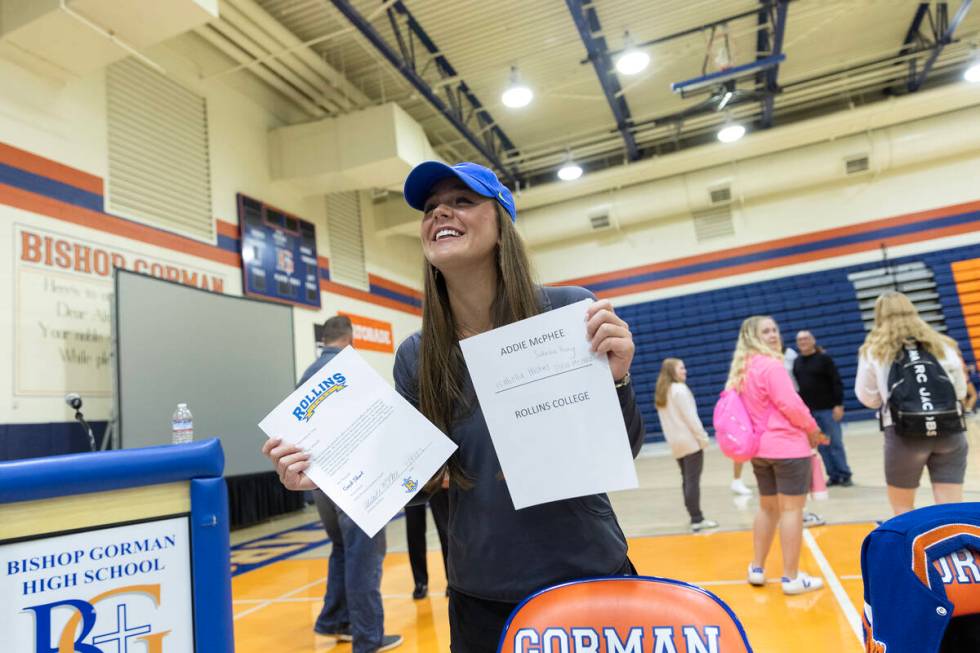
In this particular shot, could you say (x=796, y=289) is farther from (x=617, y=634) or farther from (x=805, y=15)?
(x=617, y=634)

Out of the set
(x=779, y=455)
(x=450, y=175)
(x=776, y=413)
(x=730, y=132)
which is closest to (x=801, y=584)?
(x=779, y=455)

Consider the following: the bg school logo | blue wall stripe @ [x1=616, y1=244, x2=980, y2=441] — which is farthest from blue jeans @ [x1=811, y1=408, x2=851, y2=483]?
the bg school logo

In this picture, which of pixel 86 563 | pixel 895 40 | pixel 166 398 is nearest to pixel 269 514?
pixel 166 398

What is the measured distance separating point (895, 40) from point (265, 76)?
8.84 metres

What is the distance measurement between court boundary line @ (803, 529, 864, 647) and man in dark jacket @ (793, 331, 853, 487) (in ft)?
5.97

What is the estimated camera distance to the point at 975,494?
14.2 ft

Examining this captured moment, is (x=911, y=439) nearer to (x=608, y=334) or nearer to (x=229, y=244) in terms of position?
(x=608, y=334)

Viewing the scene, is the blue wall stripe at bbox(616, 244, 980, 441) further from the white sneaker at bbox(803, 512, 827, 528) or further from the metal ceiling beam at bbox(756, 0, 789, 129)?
the white sneaker at bbox(803, 512, 827, 528)

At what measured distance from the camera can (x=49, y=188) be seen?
16.3 feet

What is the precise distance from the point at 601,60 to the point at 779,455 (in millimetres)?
5957

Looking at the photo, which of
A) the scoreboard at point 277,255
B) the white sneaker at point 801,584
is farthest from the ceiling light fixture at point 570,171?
the white sneaker at point 801,584

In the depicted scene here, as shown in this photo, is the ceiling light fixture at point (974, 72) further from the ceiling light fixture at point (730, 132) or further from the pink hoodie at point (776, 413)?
the pink hoodie at point (776, 413)

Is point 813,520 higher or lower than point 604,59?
lower

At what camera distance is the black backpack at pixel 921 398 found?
2.78 meters
